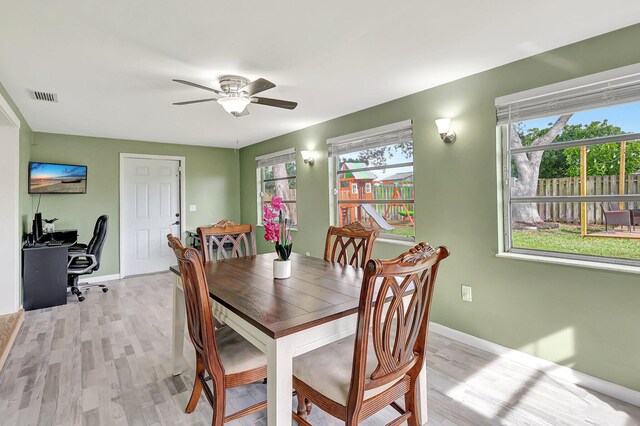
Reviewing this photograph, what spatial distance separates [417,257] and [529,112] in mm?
1880

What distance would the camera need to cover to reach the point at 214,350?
5.01 feet

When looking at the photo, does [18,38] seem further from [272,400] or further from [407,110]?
[407,110]

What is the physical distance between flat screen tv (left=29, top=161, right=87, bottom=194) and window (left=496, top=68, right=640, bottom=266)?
5.51 metres

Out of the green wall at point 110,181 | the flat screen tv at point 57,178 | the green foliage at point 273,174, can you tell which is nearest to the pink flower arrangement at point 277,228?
the green foliage at point 273,174

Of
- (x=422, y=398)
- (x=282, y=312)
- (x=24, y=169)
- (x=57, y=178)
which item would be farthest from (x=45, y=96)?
(x=422, y=398)

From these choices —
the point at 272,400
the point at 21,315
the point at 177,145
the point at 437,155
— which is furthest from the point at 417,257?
the point at 177,145

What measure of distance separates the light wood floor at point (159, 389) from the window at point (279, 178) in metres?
2.69

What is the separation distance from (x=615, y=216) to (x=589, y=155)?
437 mm

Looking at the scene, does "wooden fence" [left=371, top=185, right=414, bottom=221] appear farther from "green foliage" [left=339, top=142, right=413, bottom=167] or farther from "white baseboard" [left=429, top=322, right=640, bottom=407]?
"white baseboard" [left=429, top=322, right=640, bottom=407]

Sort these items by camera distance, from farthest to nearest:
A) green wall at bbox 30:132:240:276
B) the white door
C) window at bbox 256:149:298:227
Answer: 1. the white door
2. window at bbox 256:149:298:227
3. green wall at bbox 30:132:240:276

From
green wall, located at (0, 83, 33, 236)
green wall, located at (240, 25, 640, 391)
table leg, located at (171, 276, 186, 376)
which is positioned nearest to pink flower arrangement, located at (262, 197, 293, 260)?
table leg, located at (171, 276, 186, 376)

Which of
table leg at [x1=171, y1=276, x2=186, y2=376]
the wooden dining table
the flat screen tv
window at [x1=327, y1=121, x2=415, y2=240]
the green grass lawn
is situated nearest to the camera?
the wooden dining table

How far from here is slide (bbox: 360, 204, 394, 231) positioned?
12.0 feet

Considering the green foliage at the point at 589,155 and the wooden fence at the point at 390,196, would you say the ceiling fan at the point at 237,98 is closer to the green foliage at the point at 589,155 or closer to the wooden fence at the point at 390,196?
the wooden fence at the point at 390,196
